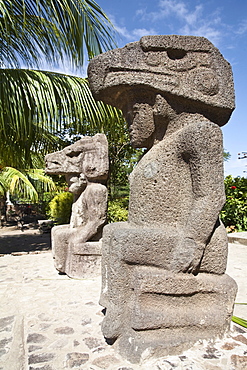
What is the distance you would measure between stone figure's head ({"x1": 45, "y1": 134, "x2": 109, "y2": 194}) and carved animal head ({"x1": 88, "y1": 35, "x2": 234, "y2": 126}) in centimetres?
207

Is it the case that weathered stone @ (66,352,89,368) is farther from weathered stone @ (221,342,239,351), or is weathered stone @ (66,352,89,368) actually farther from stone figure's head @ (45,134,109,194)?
stone figure's head @ (45,134,109,194)

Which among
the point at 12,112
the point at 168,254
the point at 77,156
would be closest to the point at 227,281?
the point at 168,254

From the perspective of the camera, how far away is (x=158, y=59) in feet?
7.08

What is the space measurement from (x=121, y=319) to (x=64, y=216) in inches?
271

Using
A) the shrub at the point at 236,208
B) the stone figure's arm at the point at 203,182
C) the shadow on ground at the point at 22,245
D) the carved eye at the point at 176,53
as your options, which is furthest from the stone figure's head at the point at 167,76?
the shrub at the point at 236,208

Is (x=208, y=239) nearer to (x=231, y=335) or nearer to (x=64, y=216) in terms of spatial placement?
(x=231, y=335)

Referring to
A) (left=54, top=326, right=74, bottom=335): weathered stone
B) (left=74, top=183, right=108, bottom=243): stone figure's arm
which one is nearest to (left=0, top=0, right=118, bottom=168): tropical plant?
(left=74, top=183, right=108, bottom=243): stone figure's arm

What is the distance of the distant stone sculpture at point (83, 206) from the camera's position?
3.99 meters

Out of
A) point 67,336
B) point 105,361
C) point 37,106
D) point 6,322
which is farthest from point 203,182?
point 37,106

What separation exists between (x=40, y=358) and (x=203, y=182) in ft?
5.45

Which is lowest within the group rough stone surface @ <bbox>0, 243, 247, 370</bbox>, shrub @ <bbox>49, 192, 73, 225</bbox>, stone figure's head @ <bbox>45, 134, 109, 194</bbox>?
rough stone surface @ <bbox>0, 243, 247, 370</bbox>

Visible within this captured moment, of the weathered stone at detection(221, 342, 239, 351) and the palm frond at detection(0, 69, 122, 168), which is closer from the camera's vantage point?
the weathered stone at detection(221, 342, 239, 351)

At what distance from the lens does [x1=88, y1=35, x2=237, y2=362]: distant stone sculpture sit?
200cm

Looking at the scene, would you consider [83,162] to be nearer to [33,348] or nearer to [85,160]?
[85,160]
